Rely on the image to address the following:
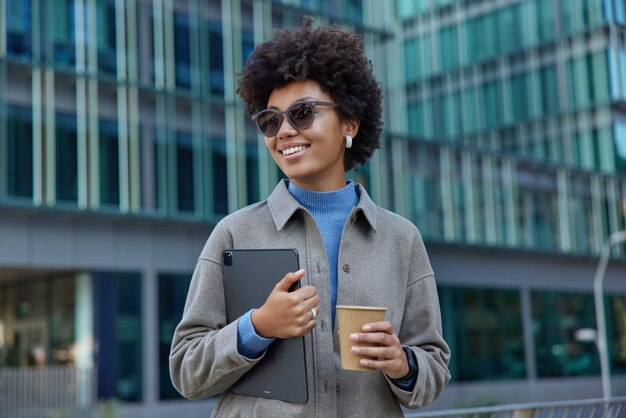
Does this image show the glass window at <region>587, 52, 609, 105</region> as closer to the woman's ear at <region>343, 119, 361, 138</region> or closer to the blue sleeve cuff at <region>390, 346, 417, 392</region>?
the woman's ear at <region>343, 119, 361, 138</region>

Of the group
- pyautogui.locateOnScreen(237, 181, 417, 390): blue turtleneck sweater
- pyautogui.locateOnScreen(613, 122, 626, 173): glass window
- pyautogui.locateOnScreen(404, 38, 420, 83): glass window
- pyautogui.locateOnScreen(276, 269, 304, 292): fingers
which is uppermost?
pyautogui.locateOnScreen(404, 38, 420, 83): glass window

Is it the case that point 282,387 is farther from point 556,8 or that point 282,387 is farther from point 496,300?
point 556,8

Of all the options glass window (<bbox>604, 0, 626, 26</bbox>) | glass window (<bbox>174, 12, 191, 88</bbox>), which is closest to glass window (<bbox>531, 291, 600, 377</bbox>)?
glass window (<bbox>604, 0, 626, 26</bbox>)

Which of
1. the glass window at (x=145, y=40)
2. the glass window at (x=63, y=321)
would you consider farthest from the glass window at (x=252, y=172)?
the glass window at (x=63, y=321)

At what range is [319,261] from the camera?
8.60ft

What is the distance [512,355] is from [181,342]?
3305 cm

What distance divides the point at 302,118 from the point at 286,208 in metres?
0.26

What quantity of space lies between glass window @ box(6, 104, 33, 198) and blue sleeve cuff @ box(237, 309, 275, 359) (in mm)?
20599

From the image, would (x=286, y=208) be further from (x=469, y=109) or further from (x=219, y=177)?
(x=469, y=109)

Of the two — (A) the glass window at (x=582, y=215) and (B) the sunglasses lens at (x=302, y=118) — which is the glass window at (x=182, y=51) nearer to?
(A) the glass window at (x=582, y=215)

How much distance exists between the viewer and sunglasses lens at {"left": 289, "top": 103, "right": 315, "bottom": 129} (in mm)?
2703

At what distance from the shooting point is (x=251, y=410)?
2.50m

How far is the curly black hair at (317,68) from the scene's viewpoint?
274 cm

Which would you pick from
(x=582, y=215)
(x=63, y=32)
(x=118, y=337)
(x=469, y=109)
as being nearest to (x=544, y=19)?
(x=469, y=109)
